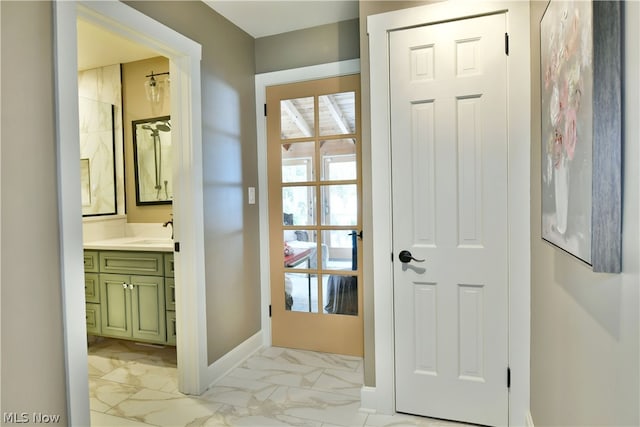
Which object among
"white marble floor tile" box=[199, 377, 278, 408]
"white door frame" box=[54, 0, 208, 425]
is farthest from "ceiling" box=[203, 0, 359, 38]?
"white marble floor tile" box=[199, 377, 278, 408]

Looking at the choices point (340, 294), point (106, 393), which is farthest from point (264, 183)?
point (106, 393)

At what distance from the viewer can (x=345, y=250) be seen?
2.80m

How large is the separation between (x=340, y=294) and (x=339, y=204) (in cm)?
72

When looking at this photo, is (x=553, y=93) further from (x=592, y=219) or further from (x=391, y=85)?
(x=391, y=85)

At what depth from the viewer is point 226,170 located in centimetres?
259

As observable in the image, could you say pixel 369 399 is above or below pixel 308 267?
below

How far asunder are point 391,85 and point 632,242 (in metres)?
1.49

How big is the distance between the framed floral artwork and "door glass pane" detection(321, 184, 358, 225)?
5.33 ft

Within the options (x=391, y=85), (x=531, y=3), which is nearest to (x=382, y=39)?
(x=391, y=85)

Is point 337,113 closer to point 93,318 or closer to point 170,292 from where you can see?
point 170,292

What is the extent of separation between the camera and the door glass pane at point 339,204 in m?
2.77

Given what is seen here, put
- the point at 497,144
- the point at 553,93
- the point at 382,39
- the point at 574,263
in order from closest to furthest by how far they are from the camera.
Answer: the point at 574,263 → the point at 553,93 → the point at 497,144 → the point at 382,39

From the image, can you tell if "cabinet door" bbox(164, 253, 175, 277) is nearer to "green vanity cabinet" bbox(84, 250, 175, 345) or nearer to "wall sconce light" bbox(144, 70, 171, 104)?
"green vanity cabinet" bbox(84, 250, 175, 345)
